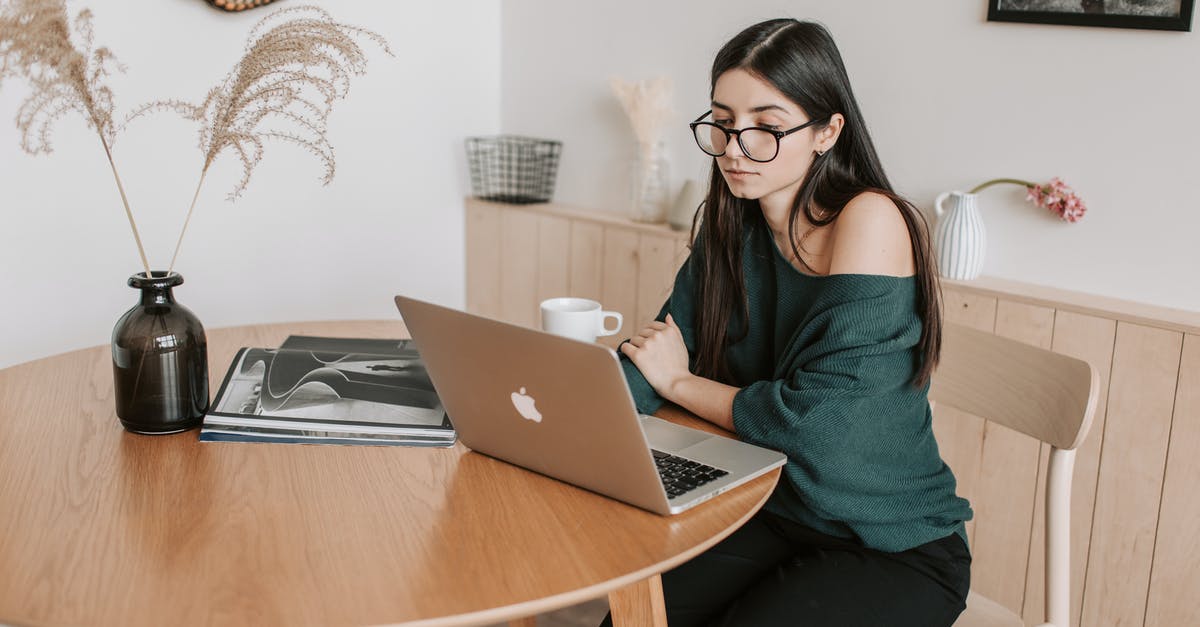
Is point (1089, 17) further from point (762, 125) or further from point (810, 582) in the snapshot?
point (810, 582)

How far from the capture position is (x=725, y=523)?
3.45ft

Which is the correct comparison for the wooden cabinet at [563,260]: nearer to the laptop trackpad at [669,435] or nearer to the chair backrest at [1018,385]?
the chair backrest at [1018,385]

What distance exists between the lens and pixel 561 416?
3.52ft

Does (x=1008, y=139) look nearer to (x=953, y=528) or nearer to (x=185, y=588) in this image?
(x=953, y=528)

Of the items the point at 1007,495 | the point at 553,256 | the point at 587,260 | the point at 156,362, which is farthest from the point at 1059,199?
the point at 156,362

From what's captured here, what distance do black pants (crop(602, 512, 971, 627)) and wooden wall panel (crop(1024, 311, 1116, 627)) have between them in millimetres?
621

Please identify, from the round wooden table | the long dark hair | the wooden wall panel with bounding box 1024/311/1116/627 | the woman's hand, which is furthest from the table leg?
the wooden wall panel with bounding box 1024/311/1116/627

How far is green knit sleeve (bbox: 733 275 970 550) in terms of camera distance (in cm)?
129

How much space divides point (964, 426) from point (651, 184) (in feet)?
3.28

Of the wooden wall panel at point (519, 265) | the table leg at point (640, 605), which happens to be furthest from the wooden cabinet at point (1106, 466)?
the wooden wall panel at point (519, 265)

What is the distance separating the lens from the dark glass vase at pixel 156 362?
125 cm

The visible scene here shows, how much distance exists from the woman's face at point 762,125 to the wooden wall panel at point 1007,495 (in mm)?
696

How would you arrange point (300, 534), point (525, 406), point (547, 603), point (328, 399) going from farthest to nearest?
point (328, 399), point (525, 406), point (300, 534), point (547, 603)

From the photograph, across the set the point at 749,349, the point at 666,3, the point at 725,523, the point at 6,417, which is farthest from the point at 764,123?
the point at 666,3
